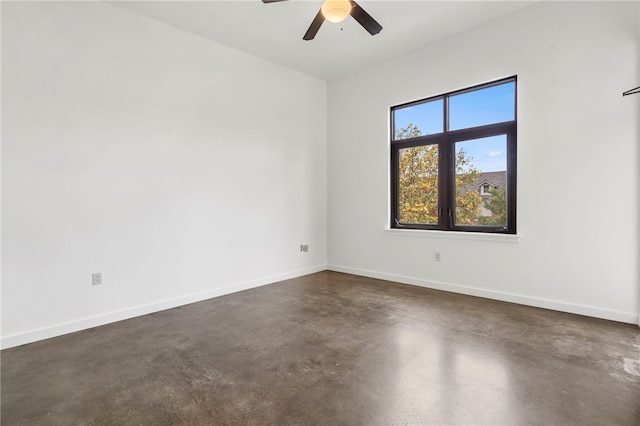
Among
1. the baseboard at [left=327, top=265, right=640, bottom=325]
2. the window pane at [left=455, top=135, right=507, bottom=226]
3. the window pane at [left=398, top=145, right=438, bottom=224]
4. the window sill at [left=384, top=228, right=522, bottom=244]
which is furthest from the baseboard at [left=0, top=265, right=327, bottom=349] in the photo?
the window pane at [left=455, top=135, right=507, bottom=226]

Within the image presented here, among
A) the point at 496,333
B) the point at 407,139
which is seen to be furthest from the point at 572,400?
the point at 407,139

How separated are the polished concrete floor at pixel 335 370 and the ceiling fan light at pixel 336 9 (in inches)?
107

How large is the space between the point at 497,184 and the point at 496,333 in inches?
72.7

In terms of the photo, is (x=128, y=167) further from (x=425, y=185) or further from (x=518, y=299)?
(x=518, y=299)

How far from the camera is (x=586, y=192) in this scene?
10.3 feet

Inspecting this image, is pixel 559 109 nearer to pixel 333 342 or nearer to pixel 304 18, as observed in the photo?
pixel 304 18

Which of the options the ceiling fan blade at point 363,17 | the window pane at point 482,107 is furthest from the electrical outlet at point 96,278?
the window pane at point 482,107

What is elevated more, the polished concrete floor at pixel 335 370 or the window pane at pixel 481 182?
the window pane at pixel 481 182

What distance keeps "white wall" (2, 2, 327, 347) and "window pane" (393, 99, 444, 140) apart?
1727 mm

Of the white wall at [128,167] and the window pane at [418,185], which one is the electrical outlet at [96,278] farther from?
the window pane at [418,185]

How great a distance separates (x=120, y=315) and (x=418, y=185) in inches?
158

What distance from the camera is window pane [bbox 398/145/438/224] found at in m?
4.40

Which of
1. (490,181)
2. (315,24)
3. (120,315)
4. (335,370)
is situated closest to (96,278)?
(120,315)

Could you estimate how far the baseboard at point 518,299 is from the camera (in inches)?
119
